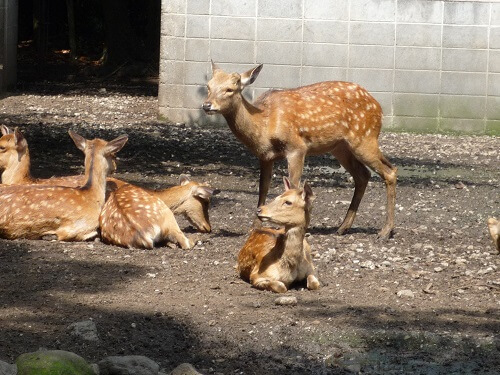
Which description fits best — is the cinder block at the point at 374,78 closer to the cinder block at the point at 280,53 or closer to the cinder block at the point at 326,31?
the cinder block at the point at 326,31

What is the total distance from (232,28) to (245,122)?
632cm

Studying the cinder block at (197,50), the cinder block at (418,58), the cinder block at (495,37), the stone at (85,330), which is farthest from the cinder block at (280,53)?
the stone at (85,330)

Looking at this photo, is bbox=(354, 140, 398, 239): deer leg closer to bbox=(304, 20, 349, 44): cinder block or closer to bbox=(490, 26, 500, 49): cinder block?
bbox=(304, 20, 349, 44): cinder block

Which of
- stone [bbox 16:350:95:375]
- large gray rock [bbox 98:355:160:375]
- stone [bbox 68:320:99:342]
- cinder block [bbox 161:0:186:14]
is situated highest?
cinder block [bbox 161:0:186:14]

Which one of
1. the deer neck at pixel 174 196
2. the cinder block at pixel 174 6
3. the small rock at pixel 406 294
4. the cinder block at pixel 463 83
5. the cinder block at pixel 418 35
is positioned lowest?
the small rock at pixel 406 294

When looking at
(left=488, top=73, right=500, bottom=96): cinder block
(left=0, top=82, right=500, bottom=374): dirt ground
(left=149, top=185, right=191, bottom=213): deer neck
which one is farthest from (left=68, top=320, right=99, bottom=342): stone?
(left=488, top=73, right=500, bottom=96): cinder block

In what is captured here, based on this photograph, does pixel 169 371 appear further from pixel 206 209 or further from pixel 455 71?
pixel 455 71

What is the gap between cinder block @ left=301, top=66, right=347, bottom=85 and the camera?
14516 millimetres

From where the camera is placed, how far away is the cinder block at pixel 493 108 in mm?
14492

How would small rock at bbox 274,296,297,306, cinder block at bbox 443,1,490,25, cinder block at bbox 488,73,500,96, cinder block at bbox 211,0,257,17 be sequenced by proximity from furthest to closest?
1. cinder block at bbox 488,73,500,96
2. cinder block at bbox 211,0,257,17
3. cinder block at bbox 443,1,490,25
4. small rock at bbox 274,296,297,306

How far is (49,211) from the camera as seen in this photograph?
7777mm

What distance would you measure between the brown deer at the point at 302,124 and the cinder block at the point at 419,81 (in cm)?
584

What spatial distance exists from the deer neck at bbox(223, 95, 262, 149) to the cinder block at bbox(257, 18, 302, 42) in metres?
6.20

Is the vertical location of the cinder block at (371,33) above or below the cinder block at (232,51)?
above
